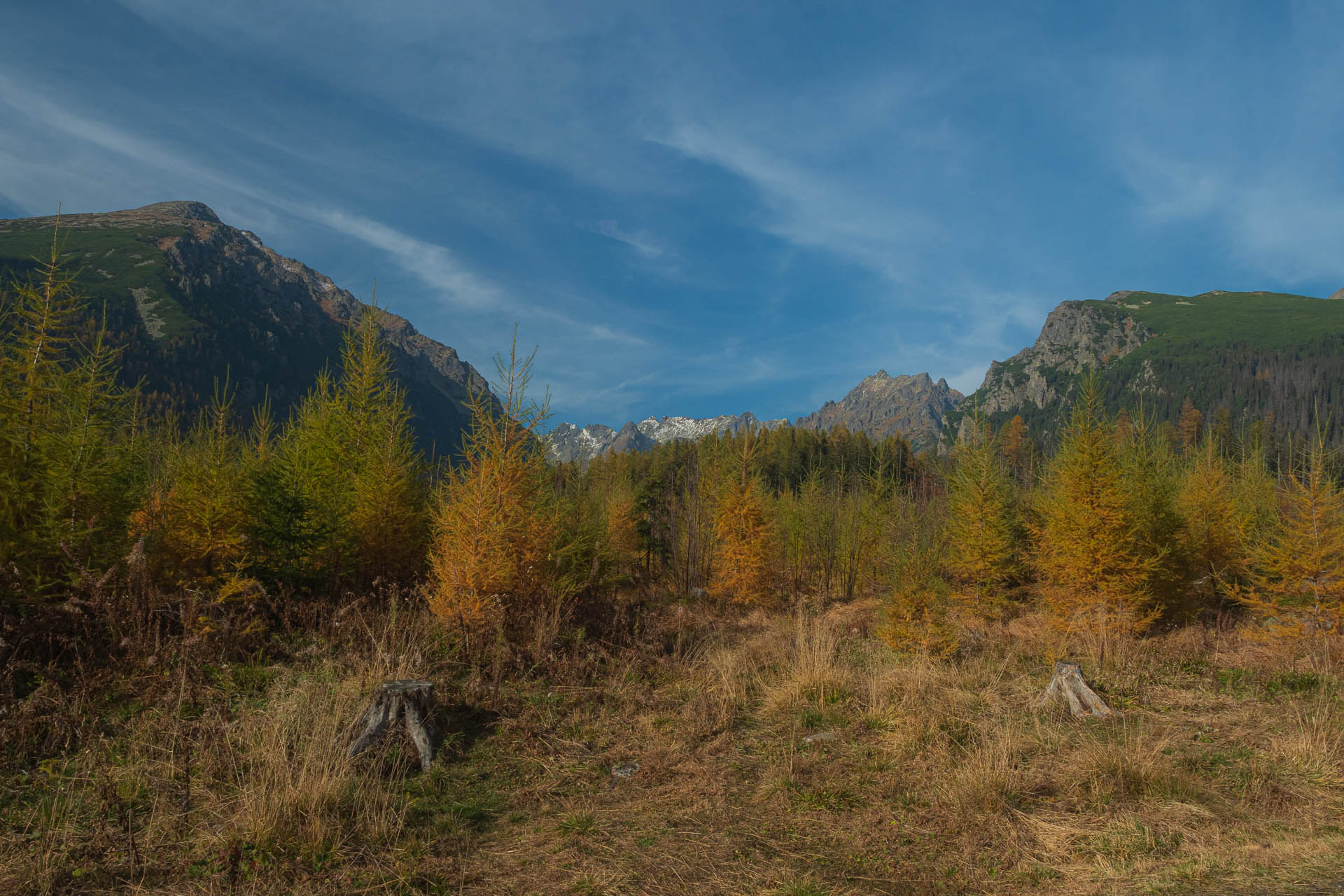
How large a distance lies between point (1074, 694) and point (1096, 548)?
655cm

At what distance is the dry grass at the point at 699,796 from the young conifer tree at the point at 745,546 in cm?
1112

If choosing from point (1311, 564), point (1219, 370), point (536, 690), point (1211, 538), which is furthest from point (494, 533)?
point (1219, 370)

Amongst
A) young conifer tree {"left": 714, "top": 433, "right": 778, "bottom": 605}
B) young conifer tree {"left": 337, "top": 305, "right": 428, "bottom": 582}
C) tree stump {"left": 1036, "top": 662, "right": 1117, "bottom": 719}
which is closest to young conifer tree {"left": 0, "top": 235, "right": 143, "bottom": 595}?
young conifer tree {"left": 337, "top": 305, "right": 428, "bottom": 582}

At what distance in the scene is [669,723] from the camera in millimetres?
6523

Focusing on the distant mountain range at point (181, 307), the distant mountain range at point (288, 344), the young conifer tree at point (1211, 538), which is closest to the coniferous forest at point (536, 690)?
the young conifer tree at point (1211, 538)

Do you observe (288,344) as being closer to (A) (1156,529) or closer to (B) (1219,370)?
(A) (1156,529)

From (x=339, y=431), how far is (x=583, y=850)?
33.4 feet

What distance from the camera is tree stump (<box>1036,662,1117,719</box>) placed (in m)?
6.58

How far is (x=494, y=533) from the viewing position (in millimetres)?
8891

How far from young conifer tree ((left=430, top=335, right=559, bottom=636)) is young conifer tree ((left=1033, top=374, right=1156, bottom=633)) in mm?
10195

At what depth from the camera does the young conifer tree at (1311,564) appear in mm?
11156

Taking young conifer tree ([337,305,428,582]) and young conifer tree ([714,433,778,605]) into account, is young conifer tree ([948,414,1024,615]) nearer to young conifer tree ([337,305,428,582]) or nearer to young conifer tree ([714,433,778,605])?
young conifer tree ([714,433,778,605])

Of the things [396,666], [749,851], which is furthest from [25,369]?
[749,851]

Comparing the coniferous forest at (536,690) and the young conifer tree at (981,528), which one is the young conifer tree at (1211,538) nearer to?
the coniferous forest at (536,690)
